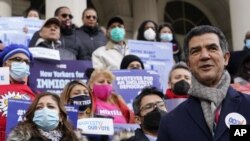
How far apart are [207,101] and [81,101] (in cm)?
301

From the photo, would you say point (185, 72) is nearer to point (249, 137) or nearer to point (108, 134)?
point (108, 134)

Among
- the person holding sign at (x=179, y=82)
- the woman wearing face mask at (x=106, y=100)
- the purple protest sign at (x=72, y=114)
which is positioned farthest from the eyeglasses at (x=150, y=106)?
the person holding sign at (x=179, y=82)

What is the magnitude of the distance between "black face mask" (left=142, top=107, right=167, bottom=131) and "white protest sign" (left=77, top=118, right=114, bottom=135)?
1.70 feet

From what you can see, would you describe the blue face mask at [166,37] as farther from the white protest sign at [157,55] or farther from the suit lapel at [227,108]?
the suit lapel at [227,108]

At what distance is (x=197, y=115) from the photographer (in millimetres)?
3072

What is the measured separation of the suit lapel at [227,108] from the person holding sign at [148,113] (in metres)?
1.98

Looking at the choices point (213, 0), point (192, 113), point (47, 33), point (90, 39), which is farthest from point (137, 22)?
point (192, 113)

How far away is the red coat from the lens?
5.42m

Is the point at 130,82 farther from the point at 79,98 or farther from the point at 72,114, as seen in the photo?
the point at 72,114

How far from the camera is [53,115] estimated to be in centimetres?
492

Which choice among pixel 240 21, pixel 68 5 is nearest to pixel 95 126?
pixel 68 5

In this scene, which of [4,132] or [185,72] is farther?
[185,72]

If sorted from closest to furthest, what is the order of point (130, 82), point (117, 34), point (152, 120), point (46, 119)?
point (46, 119) → point (152, 120) → point (130, 82) → point (117, 34)

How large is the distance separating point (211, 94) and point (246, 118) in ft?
0.71
